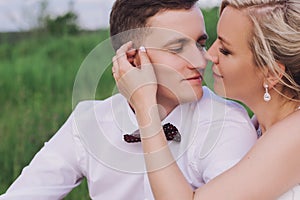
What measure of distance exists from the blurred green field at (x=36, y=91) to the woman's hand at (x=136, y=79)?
185 cm

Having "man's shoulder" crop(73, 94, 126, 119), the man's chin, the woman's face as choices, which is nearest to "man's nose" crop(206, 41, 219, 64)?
the woman's face

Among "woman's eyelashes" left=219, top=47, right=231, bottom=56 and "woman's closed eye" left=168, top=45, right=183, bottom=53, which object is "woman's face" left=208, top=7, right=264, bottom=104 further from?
"woman's closed eye" left=168, top=45, right=183, bottom=53

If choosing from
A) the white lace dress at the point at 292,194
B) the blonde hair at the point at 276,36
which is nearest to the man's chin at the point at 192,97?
the blonde hair at the point at 276,36

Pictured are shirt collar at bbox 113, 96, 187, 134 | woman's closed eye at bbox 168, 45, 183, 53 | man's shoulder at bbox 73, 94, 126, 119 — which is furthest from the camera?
man's shoulder at bbox 73, 94, 126, 119

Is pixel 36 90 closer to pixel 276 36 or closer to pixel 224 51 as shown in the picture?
pixel 224 51

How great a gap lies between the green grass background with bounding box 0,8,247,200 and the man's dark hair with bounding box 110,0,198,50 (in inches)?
65.1

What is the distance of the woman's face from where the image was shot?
7.23 feet

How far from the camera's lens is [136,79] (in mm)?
2197

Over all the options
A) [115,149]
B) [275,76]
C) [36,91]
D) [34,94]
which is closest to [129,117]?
[115,149]

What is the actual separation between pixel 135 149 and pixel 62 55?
772cm

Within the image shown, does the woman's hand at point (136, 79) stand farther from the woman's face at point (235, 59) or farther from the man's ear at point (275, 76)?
the man's ear at point (275, 76)

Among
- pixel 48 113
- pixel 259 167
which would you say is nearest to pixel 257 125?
pixel 259 167

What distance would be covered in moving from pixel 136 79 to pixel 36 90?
5.66 metres

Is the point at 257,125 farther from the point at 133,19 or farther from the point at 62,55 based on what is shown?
the point at 62,55
